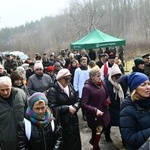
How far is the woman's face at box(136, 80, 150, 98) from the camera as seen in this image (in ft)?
9.50

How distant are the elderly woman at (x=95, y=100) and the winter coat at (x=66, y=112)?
0.44 m

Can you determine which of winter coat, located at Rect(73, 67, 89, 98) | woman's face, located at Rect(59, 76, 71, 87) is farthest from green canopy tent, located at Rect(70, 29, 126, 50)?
woman's face, located at Rect(59, 76, 71, 87)

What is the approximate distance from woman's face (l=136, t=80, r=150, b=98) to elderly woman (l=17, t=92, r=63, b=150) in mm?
1125

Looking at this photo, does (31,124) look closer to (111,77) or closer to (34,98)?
→ (34,98)

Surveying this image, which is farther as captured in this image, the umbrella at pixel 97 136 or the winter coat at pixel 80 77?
the winter coat at pixel 80 77

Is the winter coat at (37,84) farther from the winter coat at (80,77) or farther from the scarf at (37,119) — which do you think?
the scarf at (37,119)

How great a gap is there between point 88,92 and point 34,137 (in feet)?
6.78

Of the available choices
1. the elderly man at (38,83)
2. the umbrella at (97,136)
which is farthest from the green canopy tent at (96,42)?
the umbrella at (97,136)

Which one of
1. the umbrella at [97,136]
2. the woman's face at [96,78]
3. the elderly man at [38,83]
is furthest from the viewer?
the elderly man at [38,83]

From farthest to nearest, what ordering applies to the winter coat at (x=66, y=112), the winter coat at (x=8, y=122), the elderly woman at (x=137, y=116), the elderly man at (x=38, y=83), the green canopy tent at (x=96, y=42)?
the green canopy tent at (x=96, y=42), the elderly man at (x=38, y=83), the winter coat at (x=66, y=112), the winter coat at (x=8, y=122), the elderly woman at (x=137, y=116)

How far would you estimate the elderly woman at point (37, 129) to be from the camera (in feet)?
10.5

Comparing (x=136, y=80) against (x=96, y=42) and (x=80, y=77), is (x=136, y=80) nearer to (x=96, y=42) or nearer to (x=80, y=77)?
(x=80, y=77)

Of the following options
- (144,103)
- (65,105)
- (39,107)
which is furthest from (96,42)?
(144,103)

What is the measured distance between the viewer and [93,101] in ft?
16.9
